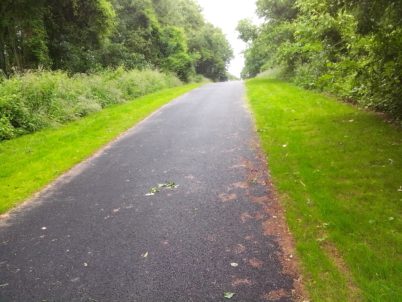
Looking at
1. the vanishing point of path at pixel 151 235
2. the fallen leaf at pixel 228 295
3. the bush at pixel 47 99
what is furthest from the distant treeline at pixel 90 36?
the fallen leaf at pixel 228 295

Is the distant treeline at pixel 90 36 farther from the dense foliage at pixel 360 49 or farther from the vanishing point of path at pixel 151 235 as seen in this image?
the dense foliage at pixel 360 49

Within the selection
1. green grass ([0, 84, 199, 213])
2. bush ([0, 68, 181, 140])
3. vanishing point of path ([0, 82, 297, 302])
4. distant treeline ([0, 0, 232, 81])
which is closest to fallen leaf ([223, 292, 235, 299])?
vanishing point of path ([0, 82, 297, 302])

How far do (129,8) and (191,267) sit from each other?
104 feet

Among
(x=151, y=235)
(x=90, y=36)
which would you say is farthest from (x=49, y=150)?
(x=90, y=36)

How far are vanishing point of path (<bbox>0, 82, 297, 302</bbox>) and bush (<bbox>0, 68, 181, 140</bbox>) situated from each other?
4.63 metres

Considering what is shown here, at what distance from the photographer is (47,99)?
548 inches

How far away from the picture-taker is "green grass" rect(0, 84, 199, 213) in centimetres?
777

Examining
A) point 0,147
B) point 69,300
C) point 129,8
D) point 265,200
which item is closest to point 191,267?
point 69,300

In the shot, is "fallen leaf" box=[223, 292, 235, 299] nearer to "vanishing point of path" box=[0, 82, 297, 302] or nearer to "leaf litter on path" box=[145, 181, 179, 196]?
"vanishing point of path" box=[0, 82, 297, 302]

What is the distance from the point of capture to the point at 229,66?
A: 217 feet

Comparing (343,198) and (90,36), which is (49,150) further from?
(90,36)

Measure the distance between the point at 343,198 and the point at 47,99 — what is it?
1132 centimetres

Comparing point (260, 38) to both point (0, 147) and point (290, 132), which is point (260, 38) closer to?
point (290, 132)

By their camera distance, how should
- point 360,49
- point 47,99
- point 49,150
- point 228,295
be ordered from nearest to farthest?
point 228,295
point 49,150
point 360,49
point 47,99
